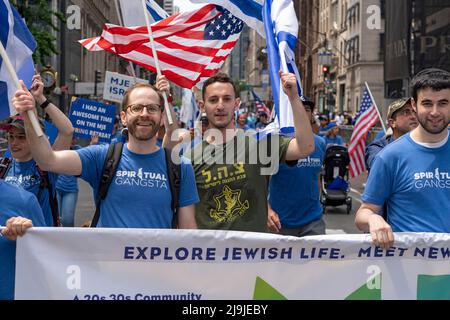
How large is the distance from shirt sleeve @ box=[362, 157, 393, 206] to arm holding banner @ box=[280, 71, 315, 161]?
70cm

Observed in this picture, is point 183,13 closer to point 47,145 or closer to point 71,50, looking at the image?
point 47,145

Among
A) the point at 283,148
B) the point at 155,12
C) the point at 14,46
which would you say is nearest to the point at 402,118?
the point at 283,148

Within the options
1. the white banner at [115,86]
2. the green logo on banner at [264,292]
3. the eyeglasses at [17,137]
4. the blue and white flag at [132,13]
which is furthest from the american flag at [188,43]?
the white banner at [115,86]

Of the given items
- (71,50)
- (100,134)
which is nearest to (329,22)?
(71,50)

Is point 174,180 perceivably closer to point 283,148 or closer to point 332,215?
point 283,148

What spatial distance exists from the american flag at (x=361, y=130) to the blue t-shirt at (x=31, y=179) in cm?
966

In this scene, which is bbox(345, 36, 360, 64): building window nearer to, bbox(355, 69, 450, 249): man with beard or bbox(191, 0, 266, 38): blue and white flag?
bbox(191, 0, 266, 38): blue and white flag

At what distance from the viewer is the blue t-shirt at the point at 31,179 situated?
607 cm

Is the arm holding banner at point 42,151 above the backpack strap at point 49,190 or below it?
above

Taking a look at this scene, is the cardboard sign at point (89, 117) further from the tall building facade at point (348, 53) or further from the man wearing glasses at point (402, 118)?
the tall building facade at point (348, 53)

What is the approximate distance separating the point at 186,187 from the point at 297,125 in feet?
3.15

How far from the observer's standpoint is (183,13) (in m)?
8.45

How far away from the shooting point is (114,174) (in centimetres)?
437

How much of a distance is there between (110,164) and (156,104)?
43cm
